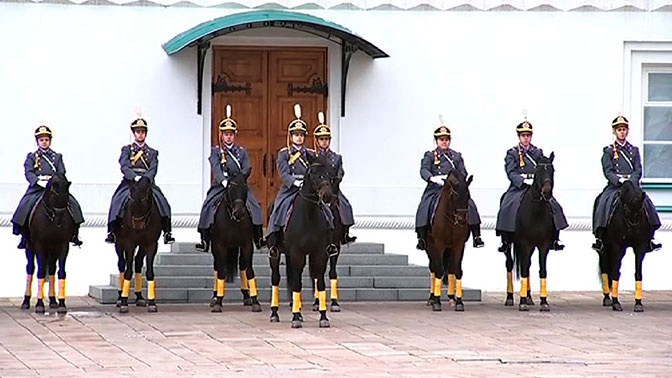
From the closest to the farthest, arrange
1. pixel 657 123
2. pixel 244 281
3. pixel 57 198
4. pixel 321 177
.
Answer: pixel 321 177
pixel 57 198
pixel 244 281
pixel 657 123

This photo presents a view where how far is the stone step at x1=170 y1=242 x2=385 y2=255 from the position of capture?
21.3m

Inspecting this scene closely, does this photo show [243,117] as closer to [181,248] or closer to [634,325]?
[181,248]

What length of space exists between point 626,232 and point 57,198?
714cm

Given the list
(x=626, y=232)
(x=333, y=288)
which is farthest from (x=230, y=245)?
(x=626, y=232)

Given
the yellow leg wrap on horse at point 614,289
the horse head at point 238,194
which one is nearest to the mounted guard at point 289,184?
the horse head at point 238,194

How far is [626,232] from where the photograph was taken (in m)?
19.4

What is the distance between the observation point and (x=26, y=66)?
851 inches

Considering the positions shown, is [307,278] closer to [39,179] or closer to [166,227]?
[166,227]

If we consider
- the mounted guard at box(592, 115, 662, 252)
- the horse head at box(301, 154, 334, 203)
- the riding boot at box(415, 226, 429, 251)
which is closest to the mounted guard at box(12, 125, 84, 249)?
the horse head at box(301, 154, 334, 203)

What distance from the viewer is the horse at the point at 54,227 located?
1852cm

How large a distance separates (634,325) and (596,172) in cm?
542

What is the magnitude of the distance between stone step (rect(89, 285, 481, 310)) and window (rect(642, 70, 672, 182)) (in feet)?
12.7

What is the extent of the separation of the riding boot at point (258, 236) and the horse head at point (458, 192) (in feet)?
7.82

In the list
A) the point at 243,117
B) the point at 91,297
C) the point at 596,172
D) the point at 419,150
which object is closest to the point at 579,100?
the point at 596,172
